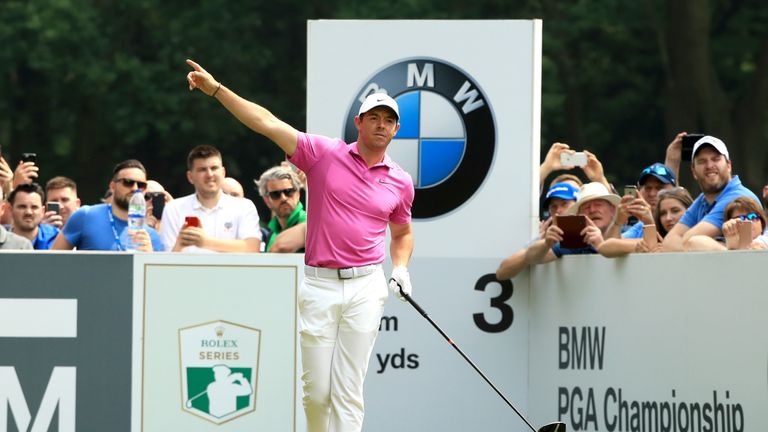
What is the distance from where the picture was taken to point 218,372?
39.2 feet

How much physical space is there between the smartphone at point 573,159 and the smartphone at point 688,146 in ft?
2.55

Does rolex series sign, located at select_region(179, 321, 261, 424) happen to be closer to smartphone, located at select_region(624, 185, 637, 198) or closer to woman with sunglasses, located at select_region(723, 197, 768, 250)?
smartphone, located at select_region(624, 185, 637, 198)

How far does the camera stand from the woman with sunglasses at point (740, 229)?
30.9 ft

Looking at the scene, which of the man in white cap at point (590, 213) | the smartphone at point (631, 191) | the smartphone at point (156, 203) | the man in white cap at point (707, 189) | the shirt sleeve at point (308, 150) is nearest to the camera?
the shirt sleeve at point (308, 150)

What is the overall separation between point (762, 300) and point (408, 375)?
4.01 meters

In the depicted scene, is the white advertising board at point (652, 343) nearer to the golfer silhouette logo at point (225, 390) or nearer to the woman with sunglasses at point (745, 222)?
the woman with sunglasses at point (745, 222)

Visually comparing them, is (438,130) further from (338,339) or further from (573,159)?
(338,339)

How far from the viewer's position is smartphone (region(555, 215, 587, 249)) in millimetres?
11359

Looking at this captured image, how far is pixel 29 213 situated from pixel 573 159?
430 cm

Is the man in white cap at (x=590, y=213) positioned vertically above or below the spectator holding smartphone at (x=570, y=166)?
below

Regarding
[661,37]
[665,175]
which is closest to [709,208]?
[665,175]

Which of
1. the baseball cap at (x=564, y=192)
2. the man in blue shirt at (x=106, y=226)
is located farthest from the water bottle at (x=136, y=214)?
the baseball cap at (x=564, y=192)

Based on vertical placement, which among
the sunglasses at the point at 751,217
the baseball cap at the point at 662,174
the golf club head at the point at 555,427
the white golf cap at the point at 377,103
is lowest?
the golf club head at the point at 555,427

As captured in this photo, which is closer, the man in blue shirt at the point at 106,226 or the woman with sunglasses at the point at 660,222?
the woman with sunglasses at the point at 660,222
